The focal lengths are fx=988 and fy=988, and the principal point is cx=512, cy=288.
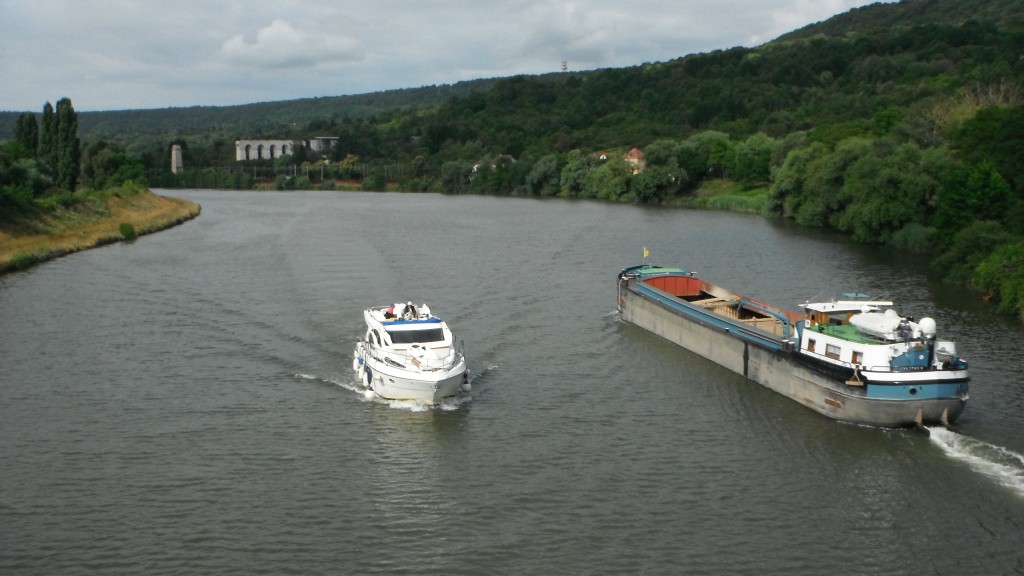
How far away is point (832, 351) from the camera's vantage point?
84.5ft

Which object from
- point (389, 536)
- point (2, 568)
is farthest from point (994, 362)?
point (2, 568)

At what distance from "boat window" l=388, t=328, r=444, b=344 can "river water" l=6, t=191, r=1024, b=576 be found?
1904 mm

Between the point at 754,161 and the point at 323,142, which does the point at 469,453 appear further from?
the point at 323,142

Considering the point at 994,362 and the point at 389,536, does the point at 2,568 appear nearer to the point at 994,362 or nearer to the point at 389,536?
the point at 389,536

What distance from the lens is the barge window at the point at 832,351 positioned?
25567 mm

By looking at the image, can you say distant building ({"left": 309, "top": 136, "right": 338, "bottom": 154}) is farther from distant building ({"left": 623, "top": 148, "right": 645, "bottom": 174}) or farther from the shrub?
the shrub

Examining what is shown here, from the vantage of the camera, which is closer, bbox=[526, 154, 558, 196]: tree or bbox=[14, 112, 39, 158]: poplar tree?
bbox=[14, 112, 39, 158]: poplar tree

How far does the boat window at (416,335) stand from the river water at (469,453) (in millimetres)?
1904

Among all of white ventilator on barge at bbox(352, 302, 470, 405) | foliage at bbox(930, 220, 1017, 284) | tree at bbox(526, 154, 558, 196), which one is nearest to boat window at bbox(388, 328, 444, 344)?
white ventilator on barge at bbox(352, 302, 470, 405)

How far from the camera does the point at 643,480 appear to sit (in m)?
21.5

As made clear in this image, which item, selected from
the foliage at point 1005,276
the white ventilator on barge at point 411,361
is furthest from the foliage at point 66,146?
the foliage at point 1005,276

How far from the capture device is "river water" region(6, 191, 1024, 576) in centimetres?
1830

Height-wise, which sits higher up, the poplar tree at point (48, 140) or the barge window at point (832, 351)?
the poplar tree at point (48, 140)

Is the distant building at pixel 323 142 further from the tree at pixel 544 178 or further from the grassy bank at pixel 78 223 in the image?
the grassy bank at pixel 78 223
